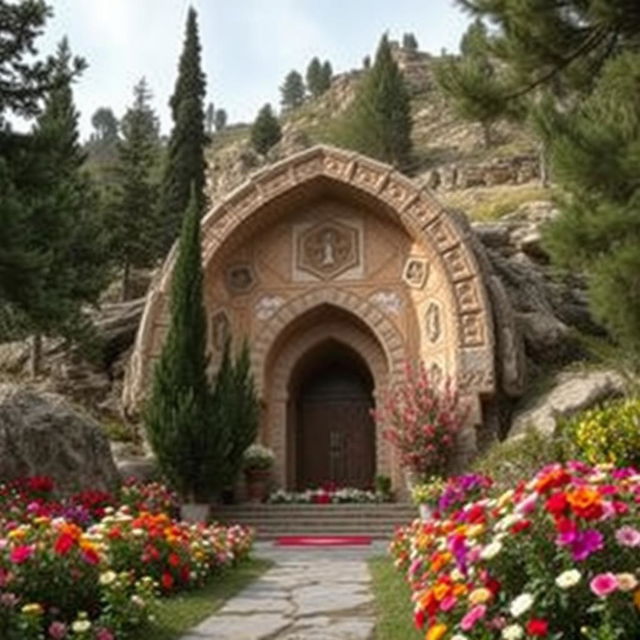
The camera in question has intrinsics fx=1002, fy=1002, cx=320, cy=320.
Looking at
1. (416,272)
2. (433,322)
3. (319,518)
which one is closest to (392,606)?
(319,518)

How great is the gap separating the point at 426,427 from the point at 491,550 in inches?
611

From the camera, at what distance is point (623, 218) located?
1112 centimetres

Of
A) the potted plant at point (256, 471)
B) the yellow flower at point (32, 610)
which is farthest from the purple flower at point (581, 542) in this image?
the potted plant at point (256, 471)

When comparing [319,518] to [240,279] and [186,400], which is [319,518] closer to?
[186,400]

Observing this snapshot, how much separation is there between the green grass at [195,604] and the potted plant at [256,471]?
971cm

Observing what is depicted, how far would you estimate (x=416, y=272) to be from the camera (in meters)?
22.6

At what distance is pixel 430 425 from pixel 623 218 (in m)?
9.68

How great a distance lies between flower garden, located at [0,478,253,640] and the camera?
19.6 feet

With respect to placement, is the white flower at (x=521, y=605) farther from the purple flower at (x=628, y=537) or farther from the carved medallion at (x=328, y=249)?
the carved medallion at (x=328, y=249)

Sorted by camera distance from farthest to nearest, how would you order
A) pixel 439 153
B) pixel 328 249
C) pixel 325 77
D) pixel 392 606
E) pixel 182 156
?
1. pixel 325 77
2. pixel 439 153
3. pixel 182 156
4. pixel 328 249
5. pixel 392 606

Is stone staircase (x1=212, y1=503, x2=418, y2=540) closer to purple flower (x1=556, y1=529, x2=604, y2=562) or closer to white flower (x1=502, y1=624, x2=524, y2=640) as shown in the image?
purple flower (x1=556, y1=529, x2=604, y2=562)

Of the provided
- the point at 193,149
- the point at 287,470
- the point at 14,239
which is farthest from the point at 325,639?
the point at 193,149

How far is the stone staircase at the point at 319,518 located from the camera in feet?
62.2

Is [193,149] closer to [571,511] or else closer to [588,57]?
[588,57]
